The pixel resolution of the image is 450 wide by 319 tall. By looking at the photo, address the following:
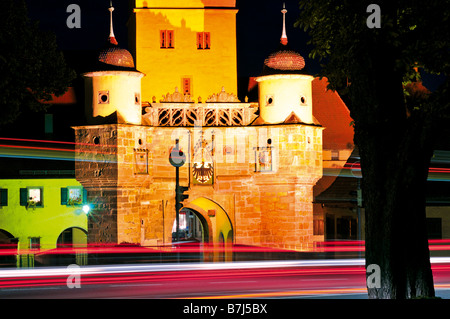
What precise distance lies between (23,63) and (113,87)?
16.1 meters

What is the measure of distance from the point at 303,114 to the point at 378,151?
25.6 metres

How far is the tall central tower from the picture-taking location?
43.9 metres

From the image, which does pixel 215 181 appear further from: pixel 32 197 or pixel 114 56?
pixel 32 197

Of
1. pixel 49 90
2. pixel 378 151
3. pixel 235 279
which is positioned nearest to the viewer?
→ pixel 378 151

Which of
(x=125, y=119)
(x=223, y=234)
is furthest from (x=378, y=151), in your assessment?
(x=223, y=234)

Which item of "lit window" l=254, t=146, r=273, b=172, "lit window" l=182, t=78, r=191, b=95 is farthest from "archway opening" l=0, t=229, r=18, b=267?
"lit window" l=254, t=146, r=273, b=172

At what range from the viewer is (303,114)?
42094 millimetres

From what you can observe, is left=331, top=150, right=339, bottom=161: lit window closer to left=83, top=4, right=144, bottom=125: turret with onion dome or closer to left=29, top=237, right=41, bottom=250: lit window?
left=83, top=4, right=144, bottom=125: turret with onion dome

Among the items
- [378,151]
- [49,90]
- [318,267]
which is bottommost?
[318,267]

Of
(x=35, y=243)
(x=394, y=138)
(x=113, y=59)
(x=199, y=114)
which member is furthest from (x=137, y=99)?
(x=394, y=138)
